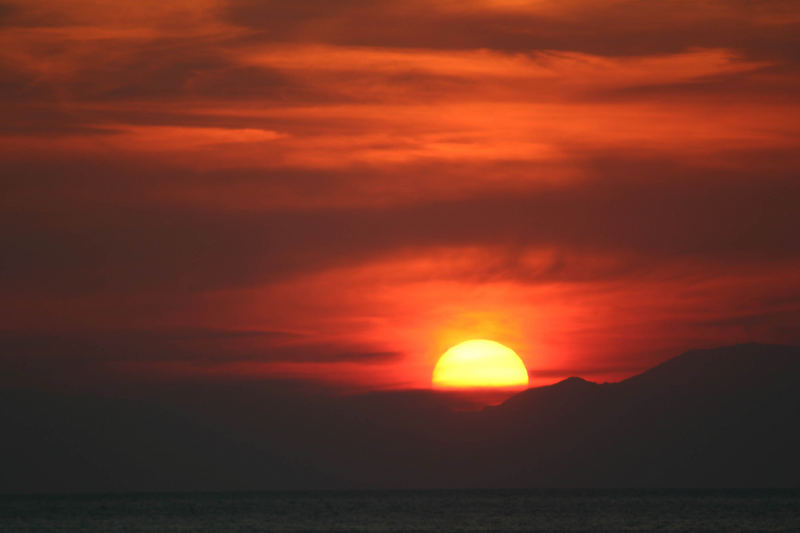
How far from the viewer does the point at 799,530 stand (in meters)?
187

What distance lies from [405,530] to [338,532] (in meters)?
10.4

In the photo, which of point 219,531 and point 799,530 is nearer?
point 799,530

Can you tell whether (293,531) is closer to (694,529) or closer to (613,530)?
(613,530)

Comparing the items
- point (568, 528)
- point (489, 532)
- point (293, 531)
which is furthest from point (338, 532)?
point (568, 528)

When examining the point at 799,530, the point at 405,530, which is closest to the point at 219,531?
the point at 405,530

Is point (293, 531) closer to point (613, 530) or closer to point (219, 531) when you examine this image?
point (219, 531)

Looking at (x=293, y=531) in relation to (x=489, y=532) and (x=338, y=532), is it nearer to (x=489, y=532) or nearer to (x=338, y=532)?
(x=338, y=532)

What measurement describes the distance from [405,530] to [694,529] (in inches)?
1706

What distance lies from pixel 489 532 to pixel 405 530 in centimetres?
1281

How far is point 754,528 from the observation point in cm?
19350

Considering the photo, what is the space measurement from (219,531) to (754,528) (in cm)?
8221

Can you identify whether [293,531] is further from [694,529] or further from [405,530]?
[694,529]

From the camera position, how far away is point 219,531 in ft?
654

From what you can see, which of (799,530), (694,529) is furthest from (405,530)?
(799,530)
